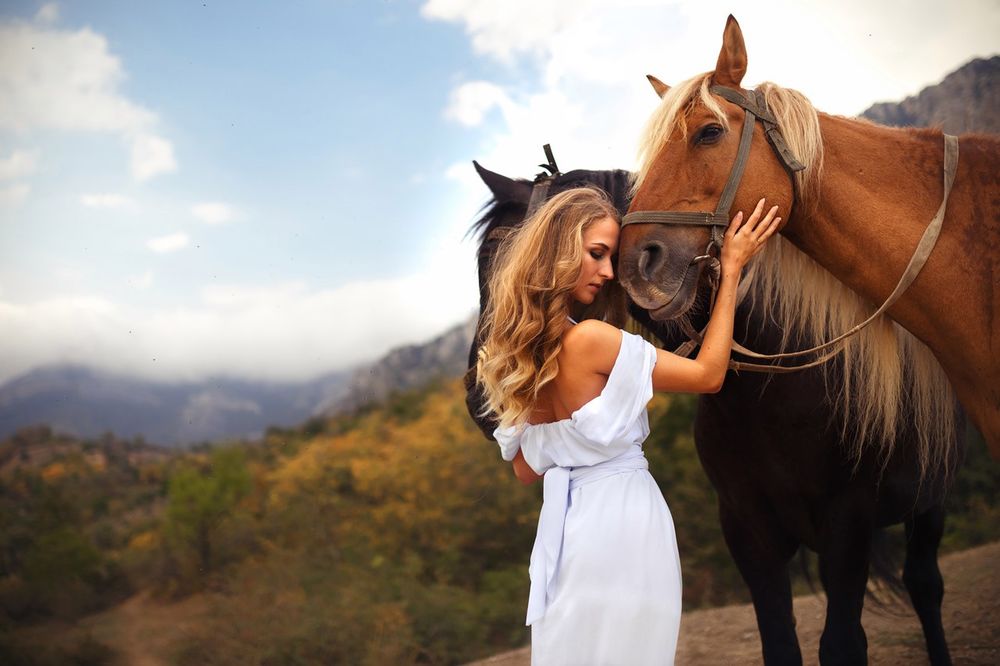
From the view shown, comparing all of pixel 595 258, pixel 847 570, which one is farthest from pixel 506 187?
pixel 847 570

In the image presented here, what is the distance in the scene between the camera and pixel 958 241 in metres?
2.19

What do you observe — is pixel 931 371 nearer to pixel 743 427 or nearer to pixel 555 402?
pixel 743 427

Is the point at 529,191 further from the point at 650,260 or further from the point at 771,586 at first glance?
the point at 771,586

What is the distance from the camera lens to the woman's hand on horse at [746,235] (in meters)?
2.06

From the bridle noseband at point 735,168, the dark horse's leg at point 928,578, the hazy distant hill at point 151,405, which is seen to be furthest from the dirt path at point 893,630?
the hazy distant hill at point 151,405

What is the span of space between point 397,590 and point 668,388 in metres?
4.91

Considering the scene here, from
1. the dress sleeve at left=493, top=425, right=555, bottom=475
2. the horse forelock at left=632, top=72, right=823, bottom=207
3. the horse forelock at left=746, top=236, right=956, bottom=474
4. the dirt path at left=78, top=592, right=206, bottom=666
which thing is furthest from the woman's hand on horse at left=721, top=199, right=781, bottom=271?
the dirt path at left=78, top=592, right=206, bottom=666

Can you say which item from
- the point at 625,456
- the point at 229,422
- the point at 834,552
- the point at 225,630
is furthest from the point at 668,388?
the point at 229,422

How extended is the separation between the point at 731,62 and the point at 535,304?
0.90 m

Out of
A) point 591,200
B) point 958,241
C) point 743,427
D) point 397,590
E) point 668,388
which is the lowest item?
point 397,590

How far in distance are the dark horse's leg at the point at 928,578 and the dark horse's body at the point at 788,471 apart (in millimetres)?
977

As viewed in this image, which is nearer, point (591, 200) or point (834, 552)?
point (591, 200)

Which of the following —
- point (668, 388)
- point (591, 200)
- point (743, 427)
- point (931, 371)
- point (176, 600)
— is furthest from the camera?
point (176, 600)

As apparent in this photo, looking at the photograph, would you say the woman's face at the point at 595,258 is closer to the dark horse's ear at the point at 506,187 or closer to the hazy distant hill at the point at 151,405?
the dark horse's ear at the point at 506,187
